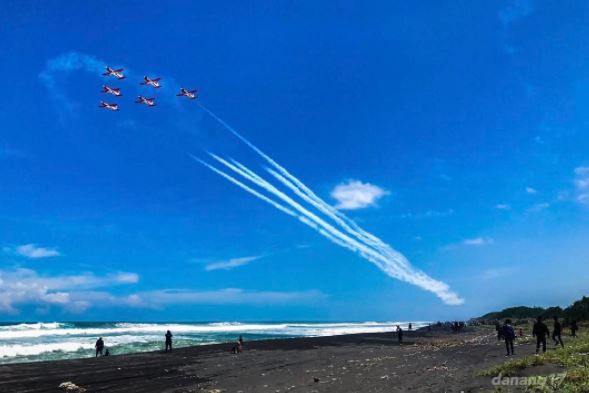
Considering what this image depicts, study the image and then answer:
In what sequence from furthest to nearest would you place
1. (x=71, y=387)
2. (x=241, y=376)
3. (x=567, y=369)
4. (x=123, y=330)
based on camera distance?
(x=123, y=330) < (x=241, y=376) < (x=71, y=387) < (x=567, y=369)

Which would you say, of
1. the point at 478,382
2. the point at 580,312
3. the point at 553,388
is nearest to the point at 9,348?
the point at 478,382

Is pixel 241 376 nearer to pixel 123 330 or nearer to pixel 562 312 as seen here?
pixel 562 312

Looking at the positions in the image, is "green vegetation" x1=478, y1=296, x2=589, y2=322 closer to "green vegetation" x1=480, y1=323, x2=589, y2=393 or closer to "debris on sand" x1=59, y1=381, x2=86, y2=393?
"green vegetation" x1=480, y1=323, x2=589, y2=393

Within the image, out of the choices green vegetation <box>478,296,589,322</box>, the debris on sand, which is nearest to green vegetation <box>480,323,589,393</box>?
the debris on sand

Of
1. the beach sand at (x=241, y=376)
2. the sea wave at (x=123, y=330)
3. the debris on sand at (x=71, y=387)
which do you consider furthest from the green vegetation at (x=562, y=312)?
the debris on sand at (x=71, y=387)

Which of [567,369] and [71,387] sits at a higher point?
[567,369]

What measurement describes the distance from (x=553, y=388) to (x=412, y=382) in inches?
286

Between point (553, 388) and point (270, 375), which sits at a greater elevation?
point (553, 388)

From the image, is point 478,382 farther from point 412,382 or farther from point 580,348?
point 580,348

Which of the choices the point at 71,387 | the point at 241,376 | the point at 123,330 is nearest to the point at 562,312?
the point at 241,376

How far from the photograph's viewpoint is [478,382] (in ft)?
57.0

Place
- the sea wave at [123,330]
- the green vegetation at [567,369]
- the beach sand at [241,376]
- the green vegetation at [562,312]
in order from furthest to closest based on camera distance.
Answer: the sea wave at [123,330], the green vegetation at [562,312], the beach sand at [241,376], the green vegetation at [567,369]

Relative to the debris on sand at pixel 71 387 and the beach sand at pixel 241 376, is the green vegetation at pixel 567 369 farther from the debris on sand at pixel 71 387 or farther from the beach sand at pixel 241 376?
the debris on sand at pixel 71 387

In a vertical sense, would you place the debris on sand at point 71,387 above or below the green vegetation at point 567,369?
below
